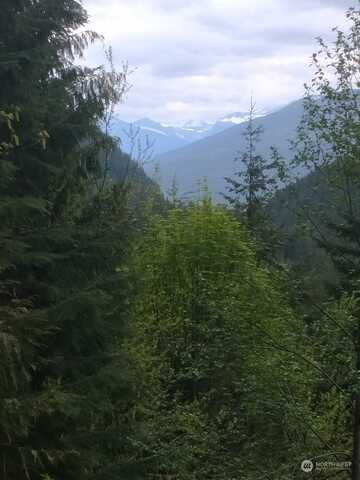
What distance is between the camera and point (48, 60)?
26.8 ft

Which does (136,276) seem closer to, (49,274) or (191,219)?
(49,274)

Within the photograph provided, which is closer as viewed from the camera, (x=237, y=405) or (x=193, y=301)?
(x=237, y=405)

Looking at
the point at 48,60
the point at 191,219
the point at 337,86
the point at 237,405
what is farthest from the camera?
the point at 191,219

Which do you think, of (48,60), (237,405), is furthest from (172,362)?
Answer: (48,60)

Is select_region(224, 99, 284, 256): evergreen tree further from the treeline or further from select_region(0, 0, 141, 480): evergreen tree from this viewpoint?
select_region(0, 0, 141, 480): evergreen tree

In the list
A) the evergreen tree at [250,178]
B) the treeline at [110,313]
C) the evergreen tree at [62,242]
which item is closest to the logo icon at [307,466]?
the treeline at [110,313]

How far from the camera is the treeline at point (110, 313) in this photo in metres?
7.10

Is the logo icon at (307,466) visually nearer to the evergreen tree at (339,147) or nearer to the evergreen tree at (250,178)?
the evergreen tree at (339,147)

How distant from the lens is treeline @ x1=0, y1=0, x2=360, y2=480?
710cm

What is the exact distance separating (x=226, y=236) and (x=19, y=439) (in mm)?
7076

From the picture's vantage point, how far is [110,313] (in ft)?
27.1

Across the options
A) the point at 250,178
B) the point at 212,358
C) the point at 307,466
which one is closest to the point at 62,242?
the point at 212,358

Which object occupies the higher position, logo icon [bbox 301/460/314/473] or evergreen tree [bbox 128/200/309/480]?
evergreen tree [bbox 128/200/309/480]

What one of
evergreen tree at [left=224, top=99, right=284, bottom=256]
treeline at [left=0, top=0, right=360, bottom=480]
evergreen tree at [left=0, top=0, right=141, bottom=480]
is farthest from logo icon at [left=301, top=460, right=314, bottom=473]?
evergreen tree at [left=224, top=99, right=284, bottom=256]
